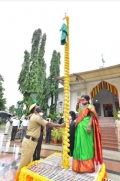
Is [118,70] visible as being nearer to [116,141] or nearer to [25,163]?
[116,141]

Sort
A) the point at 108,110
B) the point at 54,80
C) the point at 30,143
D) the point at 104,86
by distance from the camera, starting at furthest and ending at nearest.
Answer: the point at 54,80, the point at 108,110, the point at 104,86, the point at 30,143

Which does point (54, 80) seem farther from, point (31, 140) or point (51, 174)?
point (51, 174)

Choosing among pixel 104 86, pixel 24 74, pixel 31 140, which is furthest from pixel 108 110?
Answer: pixel 31 140

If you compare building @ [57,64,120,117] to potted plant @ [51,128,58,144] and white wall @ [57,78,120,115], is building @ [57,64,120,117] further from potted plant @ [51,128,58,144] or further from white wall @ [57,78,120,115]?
potted plant @ [51,128,58,144]

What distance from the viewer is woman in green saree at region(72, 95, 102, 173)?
6.64 ft

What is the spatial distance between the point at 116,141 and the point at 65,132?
5.36 meters

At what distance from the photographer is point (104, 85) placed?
Result: 10.4m

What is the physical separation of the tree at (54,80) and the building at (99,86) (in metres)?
0.62

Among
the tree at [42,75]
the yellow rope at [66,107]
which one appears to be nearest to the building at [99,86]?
the tree at [42,75]

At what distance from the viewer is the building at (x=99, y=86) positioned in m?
9.32

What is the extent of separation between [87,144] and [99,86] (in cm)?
911

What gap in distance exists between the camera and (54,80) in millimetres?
13656

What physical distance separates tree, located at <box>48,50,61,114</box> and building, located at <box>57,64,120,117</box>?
2.02 ft

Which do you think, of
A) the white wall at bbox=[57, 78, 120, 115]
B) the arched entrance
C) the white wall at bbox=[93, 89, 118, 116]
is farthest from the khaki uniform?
the white wall at bbox=[93, 89, 118, 116]
